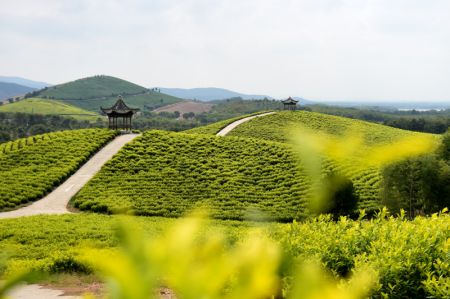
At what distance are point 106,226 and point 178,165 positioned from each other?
13.2 metres

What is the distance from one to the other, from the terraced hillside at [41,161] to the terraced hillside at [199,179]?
219 centimetres

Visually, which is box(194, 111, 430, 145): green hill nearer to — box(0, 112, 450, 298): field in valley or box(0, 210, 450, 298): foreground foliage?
box(0, 112, 450, 298): field in valley

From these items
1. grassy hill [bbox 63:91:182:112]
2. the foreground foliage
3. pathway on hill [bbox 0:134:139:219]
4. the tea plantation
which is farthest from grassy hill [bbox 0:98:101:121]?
the foreground foliage

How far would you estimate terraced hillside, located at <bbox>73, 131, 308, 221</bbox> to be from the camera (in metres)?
21.1

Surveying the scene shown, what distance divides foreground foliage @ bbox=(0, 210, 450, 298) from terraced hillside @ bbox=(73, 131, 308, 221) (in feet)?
15.6

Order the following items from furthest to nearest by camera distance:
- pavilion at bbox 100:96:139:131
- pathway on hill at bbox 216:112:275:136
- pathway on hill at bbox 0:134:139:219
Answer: pathway on hill at bbox 216:112:275:136 → pavilion at bbox 100:96:139:131 → pathway on hill at bbox 0:134:139:219

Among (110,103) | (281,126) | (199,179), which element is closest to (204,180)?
(199,179)

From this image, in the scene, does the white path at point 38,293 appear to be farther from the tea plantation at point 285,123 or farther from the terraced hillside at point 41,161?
the tea plantation at point 285,123

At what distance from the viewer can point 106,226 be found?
50.6 ft

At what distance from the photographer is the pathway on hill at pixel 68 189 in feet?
66.3

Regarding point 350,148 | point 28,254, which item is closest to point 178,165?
point 28,254

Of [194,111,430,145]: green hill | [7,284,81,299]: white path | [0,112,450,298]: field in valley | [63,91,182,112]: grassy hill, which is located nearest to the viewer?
[0,112,450,298]: field in valley

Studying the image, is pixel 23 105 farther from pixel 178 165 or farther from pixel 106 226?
pixel 106 226

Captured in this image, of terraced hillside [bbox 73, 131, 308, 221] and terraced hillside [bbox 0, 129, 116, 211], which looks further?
terraced hillside [bbox 0, 129, 116, 211]
